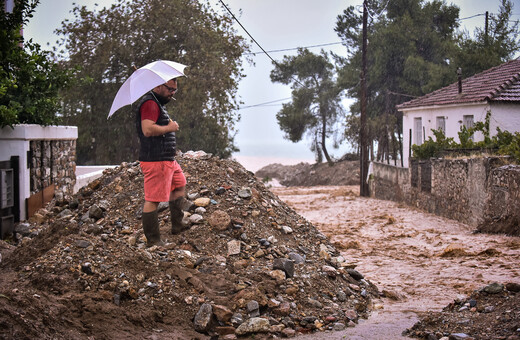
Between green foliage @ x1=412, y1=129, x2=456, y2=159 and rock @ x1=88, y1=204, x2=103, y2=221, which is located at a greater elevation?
green foliage @ x1=412, y1=129, x2=456, y2=159

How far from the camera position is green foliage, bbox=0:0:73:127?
9953 mm

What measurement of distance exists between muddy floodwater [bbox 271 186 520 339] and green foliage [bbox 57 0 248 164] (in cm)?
1084

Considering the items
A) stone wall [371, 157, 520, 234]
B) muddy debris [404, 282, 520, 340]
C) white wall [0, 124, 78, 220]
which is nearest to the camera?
muddy debris [404, 282, 520, 340]

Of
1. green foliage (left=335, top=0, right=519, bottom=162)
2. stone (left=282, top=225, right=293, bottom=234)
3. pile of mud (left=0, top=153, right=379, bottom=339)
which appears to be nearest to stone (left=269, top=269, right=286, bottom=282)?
pile of mud (left=0, top=153, right=379, bottom=339)

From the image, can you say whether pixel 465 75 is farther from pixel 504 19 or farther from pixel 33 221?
pixel 33 221

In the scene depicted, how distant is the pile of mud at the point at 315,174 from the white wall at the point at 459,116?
9518 mm

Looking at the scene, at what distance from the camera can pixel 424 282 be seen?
826cm

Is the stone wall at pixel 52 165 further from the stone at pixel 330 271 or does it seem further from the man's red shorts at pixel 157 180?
the stone at pixel 330 271

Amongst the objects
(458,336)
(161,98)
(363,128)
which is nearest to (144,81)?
(161,98)

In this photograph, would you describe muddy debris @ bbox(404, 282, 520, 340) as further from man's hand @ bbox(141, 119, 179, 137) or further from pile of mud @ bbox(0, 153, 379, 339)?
man's hand @ bbox(141, 119, 179, 137)

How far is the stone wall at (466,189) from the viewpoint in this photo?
1188 cm

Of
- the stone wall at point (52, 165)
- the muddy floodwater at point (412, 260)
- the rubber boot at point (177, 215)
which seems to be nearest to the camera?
the muddy floodwater at point (412, 260)

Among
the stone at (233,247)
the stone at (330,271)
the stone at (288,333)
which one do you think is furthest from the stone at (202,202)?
the stone at (288,333)

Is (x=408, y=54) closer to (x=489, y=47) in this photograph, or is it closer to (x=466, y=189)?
(x=489, y=47)
